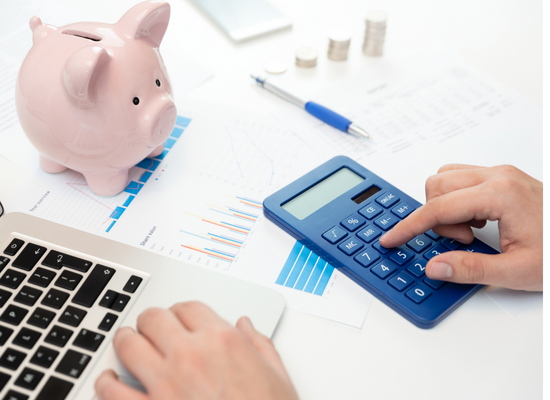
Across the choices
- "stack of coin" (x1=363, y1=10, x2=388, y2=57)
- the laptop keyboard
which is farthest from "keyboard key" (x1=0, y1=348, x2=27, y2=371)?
"stack of coin" (x1=363, y1=10, x2=388, y2=57)

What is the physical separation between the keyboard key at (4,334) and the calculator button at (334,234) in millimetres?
355

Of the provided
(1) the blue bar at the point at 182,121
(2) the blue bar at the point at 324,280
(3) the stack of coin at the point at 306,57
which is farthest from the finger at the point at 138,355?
(3) the stack of coin at the point at 306,57

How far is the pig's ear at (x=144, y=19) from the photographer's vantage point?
0.54 m

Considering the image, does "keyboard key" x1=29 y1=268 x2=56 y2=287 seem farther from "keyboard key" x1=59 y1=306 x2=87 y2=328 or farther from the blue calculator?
the blue calculator

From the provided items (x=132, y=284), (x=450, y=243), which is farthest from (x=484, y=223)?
(x=132, y=284)

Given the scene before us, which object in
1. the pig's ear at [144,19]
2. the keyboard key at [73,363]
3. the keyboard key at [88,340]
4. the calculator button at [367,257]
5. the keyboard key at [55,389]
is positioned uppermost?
Answer: the pig's ear at [144,19]

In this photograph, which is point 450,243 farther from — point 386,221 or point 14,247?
point 14,247

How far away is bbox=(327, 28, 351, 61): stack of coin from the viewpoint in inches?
35.9

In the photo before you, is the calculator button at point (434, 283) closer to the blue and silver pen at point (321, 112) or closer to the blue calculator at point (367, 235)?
the blue calculator at point (367, 235)

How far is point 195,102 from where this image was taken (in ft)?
2.69

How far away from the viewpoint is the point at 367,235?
0.58 metres

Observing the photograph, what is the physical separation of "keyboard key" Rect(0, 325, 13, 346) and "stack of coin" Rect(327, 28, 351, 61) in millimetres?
743

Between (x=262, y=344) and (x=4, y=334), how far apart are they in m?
0.25

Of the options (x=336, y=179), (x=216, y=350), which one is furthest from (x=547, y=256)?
(x=216, y=350)
